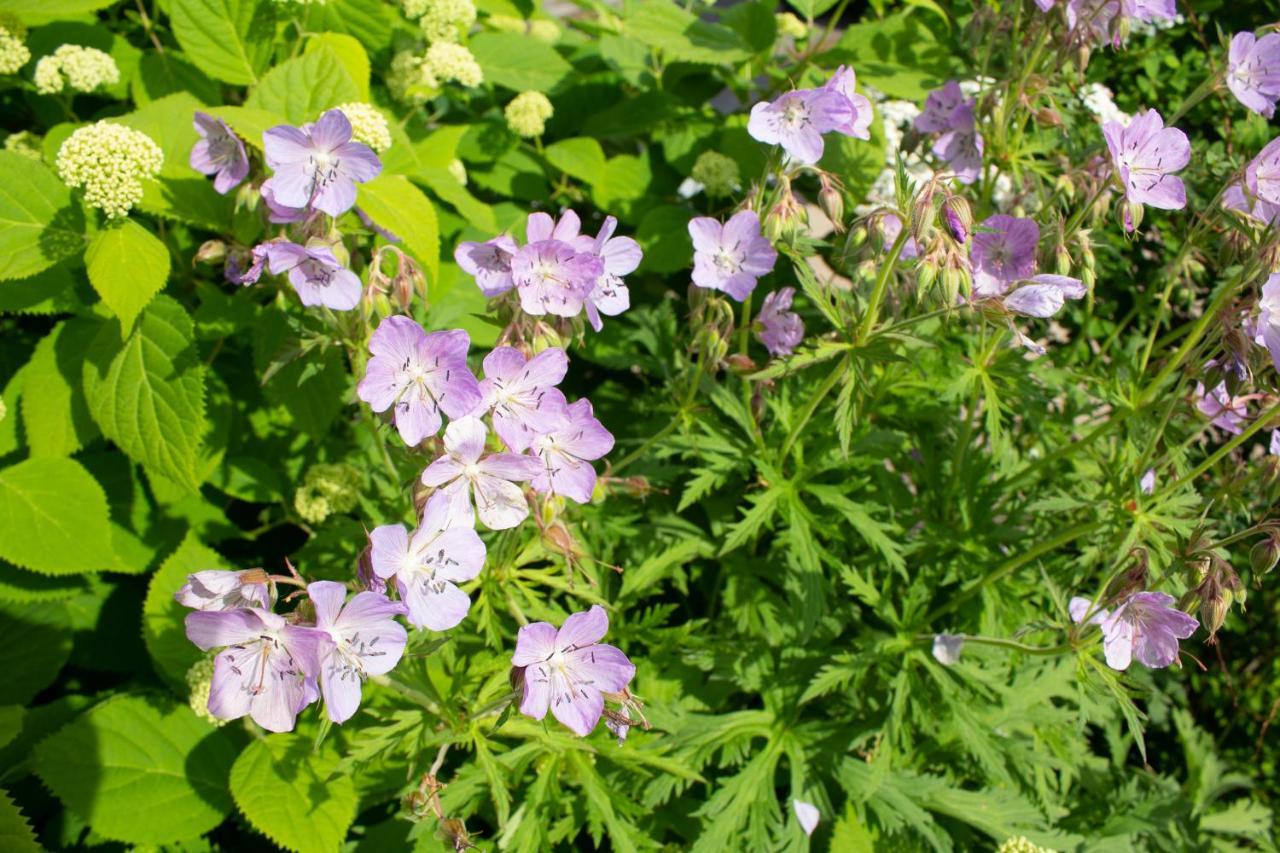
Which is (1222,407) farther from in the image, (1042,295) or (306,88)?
(306,88)

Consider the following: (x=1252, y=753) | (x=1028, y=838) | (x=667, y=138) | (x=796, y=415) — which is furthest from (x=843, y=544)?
(x=1252, y=753)

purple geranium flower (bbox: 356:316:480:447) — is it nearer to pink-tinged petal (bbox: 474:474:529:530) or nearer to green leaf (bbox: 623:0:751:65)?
pink-tinged petal (bbox: 474:474:529:530)

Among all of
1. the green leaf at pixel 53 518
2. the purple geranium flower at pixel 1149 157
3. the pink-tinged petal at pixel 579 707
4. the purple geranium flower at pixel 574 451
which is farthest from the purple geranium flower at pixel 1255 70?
the green leaf at pixel 53 518

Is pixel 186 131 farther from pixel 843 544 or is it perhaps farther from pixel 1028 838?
pixel 1028 838

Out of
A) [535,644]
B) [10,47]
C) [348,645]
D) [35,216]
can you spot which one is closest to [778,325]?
[535,644]

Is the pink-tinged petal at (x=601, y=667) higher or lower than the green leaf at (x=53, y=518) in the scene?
higher

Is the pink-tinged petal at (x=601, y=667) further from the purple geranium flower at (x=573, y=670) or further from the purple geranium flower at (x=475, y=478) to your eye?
the purple geranium flower at (x=475, y=478)
